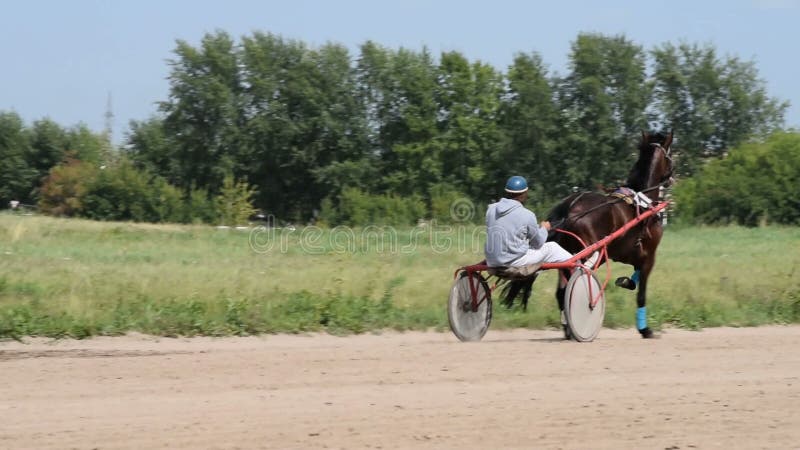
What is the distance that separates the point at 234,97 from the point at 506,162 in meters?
18.8

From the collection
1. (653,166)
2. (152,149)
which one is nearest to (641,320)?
(653,166)

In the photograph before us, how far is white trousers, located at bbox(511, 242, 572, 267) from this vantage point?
477 inches

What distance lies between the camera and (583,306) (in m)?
12.4

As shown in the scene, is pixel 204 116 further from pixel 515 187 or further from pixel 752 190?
pixel 515 187

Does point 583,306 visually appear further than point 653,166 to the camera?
No

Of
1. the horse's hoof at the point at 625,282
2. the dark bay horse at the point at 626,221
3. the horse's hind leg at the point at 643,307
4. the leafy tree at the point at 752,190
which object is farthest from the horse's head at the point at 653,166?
the leafy tree at the point at 752,190

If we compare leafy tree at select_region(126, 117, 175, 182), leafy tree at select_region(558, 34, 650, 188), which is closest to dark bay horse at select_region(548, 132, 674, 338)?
leafy tree at select_region(558, 34, 650, 188)

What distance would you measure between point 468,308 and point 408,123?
191 feet

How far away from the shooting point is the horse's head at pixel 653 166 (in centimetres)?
1423

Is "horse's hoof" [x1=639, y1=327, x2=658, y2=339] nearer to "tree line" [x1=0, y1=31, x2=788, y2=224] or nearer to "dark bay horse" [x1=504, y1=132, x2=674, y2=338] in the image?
"dark bay horse" [x1=504, y1=132, x2=674, y2=338]

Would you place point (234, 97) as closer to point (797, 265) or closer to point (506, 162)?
point (506, 162)

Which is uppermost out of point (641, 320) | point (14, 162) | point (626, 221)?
point (14, 162)

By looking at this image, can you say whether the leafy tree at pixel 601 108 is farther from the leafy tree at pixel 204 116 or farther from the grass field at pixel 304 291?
the grass field at pixel 304 291

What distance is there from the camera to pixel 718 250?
2666 centimetres
